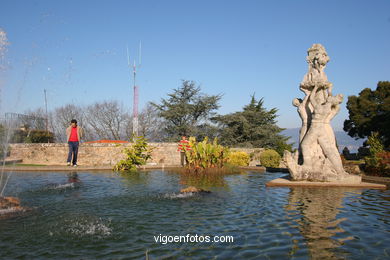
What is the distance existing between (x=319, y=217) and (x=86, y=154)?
1795 centimetres

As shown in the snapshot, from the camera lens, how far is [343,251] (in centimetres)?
437

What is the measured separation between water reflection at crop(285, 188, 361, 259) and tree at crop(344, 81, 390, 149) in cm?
3280

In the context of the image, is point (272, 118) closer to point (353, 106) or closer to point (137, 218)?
point (353, 106)

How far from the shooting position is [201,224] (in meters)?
5.78

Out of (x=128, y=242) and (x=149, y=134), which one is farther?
(x=149, y=134)

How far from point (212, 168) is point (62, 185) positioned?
6947 mm

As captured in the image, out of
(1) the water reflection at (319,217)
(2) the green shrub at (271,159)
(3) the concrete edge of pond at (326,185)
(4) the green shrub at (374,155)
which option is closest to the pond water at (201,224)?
(1) the water reflection at (319,217)

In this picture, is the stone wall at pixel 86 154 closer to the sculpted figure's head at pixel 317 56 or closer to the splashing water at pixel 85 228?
the sculpted figure's head at pixel 317 56

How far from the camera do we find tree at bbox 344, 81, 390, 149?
124 feet

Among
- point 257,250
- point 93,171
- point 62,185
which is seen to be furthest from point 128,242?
point 93,171

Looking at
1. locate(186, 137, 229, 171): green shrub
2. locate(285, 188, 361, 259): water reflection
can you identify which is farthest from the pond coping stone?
locate(186, 137, 229, 171): green shrub

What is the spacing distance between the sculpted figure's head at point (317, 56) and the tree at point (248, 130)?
64.2 ft

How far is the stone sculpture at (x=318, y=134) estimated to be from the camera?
405 inches

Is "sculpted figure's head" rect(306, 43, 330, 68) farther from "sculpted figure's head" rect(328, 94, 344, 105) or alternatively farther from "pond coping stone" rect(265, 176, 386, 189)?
"pond coping stone" rect(265, 176, 386, 189)
